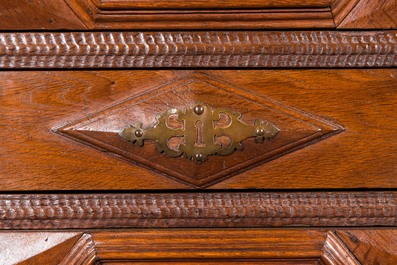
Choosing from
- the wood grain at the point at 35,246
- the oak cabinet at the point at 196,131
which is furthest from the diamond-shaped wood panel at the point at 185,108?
the wood grain at the point at 35,246

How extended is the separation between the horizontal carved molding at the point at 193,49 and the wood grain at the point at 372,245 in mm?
180

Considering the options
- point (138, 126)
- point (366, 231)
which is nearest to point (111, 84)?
point (138, 126)

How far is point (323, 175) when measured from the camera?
564 millimetres

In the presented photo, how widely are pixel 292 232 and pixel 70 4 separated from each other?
330mm

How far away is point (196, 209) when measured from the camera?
1.84ft

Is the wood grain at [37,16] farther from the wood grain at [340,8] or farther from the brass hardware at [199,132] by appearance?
the wood grain at [340,8]

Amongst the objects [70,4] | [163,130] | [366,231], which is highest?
[70,4]

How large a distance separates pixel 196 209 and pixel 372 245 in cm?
19

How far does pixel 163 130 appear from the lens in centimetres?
55

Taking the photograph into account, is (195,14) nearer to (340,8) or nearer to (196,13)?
(196,13)

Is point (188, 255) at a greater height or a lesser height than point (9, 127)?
lesser

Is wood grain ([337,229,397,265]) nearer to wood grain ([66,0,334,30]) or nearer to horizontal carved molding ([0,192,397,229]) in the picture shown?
horizontal carved molding ([0,192,397,229])

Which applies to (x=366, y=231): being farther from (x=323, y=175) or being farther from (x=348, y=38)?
(x=348, y=38)

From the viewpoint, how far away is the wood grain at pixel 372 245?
563mm
